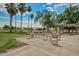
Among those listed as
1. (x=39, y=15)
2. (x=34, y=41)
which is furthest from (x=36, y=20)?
(x=34, y=41)

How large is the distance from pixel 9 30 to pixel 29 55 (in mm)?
392

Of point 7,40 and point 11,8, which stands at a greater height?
point 11,8

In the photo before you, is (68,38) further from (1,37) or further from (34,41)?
(1,37)

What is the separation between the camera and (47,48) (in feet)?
8.04

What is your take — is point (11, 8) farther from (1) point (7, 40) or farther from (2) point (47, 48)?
(2) point (47, 48)

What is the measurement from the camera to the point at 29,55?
2.42m

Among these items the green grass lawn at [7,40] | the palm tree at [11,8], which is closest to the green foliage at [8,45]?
the green grass lawn at [7,40]

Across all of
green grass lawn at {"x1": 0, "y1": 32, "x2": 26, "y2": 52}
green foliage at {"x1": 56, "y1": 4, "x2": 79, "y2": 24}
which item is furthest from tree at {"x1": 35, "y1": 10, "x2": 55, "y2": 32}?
green grass lawn at {"x1": 0, "y1": 32, "x2": 26, "y2": 52}

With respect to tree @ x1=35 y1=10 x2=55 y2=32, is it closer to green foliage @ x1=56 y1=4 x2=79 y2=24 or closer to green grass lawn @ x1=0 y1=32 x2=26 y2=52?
green foliage @ x1=56 y1=4 x2=79 y2=24

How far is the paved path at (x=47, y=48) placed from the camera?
2422 millimetres

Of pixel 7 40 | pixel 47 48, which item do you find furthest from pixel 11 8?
pixel 47 48

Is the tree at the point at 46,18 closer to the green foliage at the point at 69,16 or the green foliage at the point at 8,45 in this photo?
the green foliage at the point at 69,16

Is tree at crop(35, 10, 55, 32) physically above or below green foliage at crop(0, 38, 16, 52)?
above

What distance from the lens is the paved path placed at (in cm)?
242
